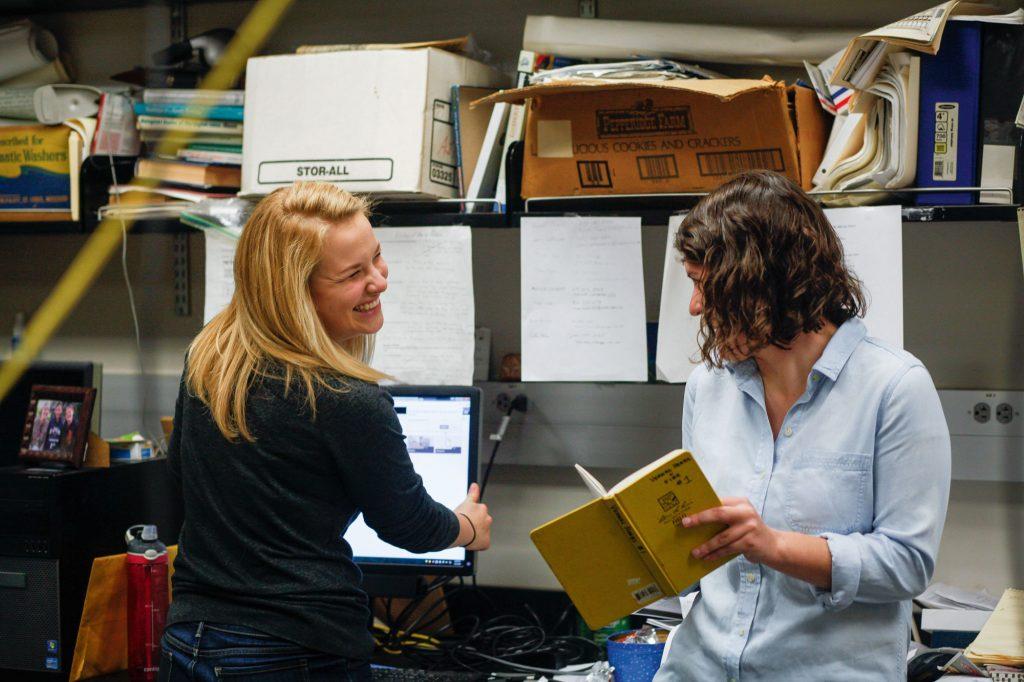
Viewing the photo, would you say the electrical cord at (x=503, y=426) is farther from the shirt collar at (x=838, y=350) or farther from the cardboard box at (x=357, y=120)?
the shirt collar at (x=838, y=350)

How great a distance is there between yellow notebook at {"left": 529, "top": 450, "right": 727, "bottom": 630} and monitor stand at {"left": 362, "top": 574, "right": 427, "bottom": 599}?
0.64 metres

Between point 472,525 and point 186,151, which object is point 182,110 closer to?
point 186,151

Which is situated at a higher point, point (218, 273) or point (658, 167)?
point (658, 167)

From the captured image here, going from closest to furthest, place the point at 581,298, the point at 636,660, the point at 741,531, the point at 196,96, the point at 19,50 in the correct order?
1. the point at 741,531
2. the point at 636,660
3. the point at 581,298
4. the point at 196,96
5. the point at 19,50

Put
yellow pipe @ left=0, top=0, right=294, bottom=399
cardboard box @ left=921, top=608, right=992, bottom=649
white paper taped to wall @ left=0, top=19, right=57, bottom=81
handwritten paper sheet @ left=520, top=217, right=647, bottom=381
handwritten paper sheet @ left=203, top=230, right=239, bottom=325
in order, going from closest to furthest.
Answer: cardboard box @ left=921, top=608, right=992, bottom=649
handwritten paper sheet @ left=520, top=217, right=647, bottom=381
handwritten paper sheet @ left=203, top=230, right=239, bottom=325
yellow pipe @ left=0, top=0, right=294, bottom=399
white paper taped to wall @ left=0, top=19, right=57, bottom=81

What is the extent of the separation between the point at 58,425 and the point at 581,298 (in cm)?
101

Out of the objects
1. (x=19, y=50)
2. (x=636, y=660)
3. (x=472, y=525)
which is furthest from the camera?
(x=19, y=50)

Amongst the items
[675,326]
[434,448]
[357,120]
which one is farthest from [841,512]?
[357,120]

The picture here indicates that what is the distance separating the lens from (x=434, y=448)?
1905 millimetres

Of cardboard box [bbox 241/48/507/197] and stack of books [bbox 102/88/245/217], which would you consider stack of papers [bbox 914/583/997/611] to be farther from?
stack of books [bbox 102/88/245/217]

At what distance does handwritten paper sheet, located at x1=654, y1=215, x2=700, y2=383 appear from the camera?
179 cm

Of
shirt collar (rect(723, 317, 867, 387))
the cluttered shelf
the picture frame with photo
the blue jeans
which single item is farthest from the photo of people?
shirt collar (rect(723, 317, 867, 387))

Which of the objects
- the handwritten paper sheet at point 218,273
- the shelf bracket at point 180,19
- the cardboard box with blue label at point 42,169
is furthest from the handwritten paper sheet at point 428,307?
the shelf bracket at point 180,19

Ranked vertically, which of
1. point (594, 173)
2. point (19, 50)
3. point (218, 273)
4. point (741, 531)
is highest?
point (19, 50)
